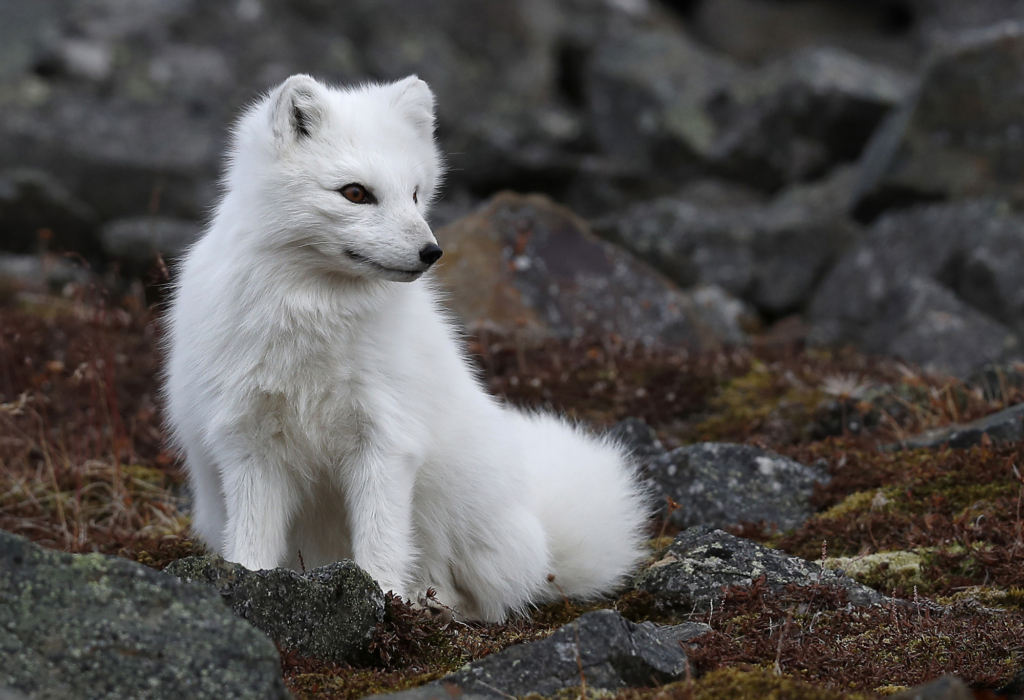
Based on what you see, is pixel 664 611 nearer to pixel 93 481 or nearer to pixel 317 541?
pixel 317 541

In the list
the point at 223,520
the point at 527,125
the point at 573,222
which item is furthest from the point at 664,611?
the point at 527,125

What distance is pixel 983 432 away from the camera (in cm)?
582

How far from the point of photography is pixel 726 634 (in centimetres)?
399

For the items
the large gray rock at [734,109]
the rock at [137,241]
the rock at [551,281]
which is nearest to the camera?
the rock at [551,281]

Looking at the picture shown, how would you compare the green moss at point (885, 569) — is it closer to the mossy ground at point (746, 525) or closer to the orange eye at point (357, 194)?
the mossy ground at point (746, 525)

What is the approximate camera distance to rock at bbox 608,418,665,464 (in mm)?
6395

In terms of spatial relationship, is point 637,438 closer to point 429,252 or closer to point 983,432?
point 983,432

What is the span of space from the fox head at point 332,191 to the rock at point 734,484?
2.53m

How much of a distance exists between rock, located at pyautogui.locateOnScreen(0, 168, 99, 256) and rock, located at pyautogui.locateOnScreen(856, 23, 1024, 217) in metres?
9.94

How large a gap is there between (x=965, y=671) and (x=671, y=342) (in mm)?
5656

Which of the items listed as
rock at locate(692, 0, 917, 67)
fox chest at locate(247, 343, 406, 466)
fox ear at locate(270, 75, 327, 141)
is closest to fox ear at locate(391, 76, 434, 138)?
fox ear at locate(270, 75, 327, 141)

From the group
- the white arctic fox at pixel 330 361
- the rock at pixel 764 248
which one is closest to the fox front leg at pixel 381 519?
the white arctic fox at pixel 330 361

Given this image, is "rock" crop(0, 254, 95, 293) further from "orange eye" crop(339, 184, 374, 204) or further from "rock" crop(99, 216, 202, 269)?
"orange eye" crop(339, 184, 374, 204)

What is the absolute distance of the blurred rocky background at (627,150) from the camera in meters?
9.44
